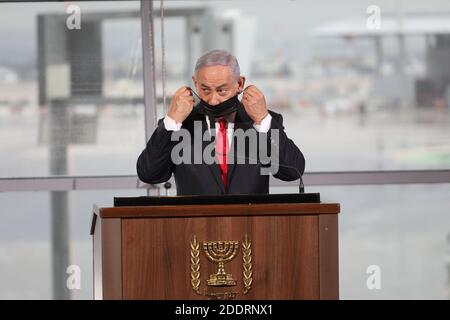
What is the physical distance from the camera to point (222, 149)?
12.3 feet

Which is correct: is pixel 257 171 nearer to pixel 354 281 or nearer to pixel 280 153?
pixel 280 153

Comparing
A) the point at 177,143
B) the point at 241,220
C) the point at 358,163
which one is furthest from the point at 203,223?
the point at 358,163

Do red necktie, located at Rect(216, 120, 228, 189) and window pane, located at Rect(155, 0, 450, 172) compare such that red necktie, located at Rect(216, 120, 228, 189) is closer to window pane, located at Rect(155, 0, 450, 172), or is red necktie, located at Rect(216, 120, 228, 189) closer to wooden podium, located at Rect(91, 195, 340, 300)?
wooden podium, located at Rect(91, 195, 340, 300)

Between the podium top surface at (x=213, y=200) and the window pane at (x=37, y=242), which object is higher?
the podium top surface at (x=213, y=200)

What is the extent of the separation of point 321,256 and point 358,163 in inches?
113

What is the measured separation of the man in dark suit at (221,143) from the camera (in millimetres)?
3586

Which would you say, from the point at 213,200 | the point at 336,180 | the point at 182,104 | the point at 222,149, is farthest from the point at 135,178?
the point at 213,200

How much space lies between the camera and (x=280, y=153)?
3.62m

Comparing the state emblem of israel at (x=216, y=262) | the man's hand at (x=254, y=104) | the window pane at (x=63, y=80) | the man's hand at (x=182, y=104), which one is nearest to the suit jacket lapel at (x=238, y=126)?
the man's hand at (x=254, y=104)

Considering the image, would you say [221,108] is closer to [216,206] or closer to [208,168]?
[208,168]

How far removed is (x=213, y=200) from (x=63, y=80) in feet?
9.66

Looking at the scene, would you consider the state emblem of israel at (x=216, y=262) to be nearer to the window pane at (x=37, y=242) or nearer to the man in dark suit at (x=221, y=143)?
the man in dark suit at (x=221, y=143)

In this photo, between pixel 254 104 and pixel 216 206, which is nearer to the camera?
pixel 216 206

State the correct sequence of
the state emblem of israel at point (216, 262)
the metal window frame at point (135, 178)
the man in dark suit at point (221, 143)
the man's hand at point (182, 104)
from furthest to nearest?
the metal window frame at point (135, 178)
the man in dark suit at point (221, 143)
the man's hand at point (182, 104)
the state emblem of israel at point (216, 262)
